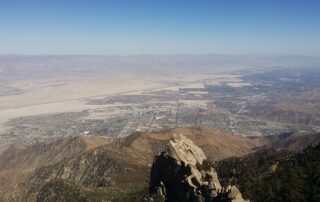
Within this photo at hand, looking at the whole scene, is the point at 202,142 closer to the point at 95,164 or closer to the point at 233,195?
the point at 95,164

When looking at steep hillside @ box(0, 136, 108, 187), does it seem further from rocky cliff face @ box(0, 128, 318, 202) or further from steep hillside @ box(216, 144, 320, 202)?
steep hillside @ box(216, 144, 320, 202)

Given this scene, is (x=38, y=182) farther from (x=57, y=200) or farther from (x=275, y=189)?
(x=275, y=189)

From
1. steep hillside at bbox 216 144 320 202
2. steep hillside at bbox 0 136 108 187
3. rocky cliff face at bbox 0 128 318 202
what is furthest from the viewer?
steep hillside at bbox 0 136 108 187

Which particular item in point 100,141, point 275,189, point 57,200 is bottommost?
point 100,141

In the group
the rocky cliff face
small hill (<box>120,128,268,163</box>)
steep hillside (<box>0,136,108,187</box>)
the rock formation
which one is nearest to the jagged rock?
the rock formation

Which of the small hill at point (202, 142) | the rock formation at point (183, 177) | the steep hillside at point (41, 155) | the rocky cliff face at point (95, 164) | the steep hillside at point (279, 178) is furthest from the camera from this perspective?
the steep hillside at point (41, 155)

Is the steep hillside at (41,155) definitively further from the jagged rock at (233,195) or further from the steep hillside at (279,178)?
the jagged rock at (233,195)

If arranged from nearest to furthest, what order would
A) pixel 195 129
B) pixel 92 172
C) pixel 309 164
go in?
pixel 309 164 → pixel 92 172 → pixel 195 129

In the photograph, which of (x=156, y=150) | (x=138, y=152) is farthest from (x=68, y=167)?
(x=156, y=150)

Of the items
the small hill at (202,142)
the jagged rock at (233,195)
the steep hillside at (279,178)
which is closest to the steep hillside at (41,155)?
the small hill at (202,142)
